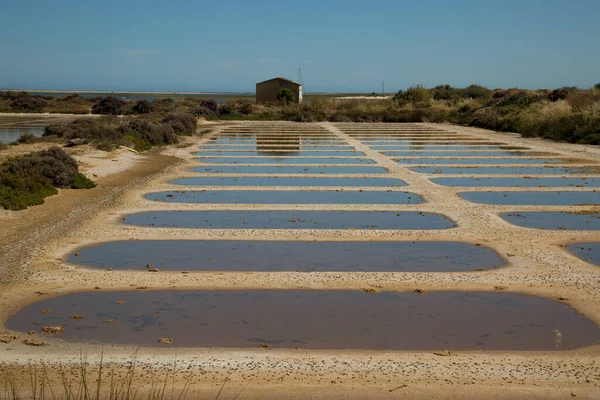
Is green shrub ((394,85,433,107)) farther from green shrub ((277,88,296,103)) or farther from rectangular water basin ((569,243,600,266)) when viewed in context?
rectangular water basin ((569,243,600,266))

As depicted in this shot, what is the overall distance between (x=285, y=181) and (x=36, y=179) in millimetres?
6539

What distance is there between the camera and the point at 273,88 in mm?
69938

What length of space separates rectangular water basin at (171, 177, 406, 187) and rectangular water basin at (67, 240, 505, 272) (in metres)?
7.39

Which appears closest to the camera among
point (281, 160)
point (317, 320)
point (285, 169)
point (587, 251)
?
point (317, 320)

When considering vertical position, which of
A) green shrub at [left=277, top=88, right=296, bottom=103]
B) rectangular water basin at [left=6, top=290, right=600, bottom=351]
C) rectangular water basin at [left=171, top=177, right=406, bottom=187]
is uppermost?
green shrub at [left=277, top=88, right=296, bottom=103]

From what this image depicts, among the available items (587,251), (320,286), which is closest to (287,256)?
(320,286)

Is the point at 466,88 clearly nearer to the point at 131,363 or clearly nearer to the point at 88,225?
the point at 88,225

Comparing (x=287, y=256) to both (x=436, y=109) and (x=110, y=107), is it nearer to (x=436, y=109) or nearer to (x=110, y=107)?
(x=436, y=109)

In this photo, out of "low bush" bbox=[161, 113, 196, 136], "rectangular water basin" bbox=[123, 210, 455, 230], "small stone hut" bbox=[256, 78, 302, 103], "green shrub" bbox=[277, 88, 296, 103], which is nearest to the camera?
"rectangular water basin" bbox=[123, 210, 455, 230]

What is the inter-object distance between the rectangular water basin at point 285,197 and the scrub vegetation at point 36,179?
2.15m

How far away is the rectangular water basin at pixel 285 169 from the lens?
73.3 feet

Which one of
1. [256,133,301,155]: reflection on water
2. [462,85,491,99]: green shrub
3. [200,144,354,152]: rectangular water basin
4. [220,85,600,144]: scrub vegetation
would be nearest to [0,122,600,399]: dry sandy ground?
[200,144,354,152]: rectangular water basin

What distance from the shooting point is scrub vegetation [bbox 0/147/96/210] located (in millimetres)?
14844

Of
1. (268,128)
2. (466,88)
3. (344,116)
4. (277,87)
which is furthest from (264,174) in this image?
(466,88)
